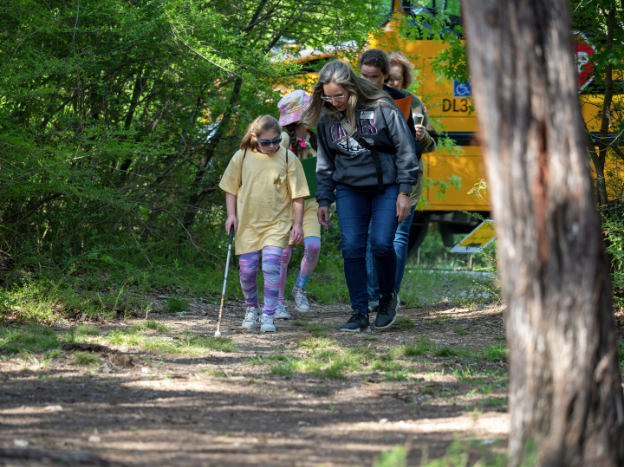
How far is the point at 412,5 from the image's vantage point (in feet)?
26.2

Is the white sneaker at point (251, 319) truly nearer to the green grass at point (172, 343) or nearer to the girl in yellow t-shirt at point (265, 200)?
the girl in yellow t-shirt at point (265, 200)

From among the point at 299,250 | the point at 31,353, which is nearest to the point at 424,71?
the point at 299,250

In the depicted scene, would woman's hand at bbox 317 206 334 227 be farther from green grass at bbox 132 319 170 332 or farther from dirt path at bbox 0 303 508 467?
green grass at bbox 132 319 170 332

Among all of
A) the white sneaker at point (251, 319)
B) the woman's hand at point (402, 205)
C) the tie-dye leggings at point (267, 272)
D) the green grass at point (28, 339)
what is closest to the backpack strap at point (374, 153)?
the woman's hand at point (402, 205)

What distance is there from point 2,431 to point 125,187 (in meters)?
4.62

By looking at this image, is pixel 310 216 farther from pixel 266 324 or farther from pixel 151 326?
pixel 151 326

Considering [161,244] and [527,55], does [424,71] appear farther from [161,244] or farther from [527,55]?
[527,55]

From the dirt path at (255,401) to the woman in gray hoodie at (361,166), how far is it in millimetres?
543

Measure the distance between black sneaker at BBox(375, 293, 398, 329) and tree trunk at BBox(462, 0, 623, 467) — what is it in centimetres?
288

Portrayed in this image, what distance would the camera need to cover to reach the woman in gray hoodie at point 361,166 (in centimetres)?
455

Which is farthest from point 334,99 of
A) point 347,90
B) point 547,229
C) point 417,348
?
point 547,229

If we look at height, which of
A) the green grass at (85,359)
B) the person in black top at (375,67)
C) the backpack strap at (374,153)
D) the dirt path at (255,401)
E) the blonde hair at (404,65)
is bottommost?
the dirt path at (255,401)

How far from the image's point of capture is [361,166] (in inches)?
183

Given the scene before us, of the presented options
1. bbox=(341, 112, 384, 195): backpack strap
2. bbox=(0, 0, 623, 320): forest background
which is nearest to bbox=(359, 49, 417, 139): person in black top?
bbox=(341, 112, 384, 195): backpack strap
